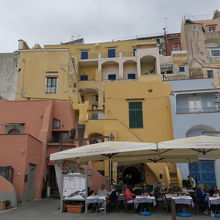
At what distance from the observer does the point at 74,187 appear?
1128 cm

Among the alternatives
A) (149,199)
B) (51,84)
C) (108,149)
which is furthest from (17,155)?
(51,84)

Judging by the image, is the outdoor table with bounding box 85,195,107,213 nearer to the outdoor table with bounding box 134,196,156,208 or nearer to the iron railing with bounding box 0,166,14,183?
the outdoor table with bounding box 134,196,156,208

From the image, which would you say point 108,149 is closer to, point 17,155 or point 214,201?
point 214,201

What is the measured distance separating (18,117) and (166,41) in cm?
3363

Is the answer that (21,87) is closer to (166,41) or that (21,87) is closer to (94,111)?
(94,111)

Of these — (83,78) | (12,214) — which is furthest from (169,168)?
(83,78)

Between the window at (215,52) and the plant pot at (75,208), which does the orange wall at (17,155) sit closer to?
the plant pot at (75,208)

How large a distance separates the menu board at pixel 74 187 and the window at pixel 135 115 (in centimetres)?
1216

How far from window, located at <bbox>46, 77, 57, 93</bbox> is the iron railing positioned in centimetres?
→ 1284

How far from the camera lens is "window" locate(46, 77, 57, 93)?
87.1ft

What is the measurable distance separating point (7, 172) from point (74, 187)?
511 centimetres

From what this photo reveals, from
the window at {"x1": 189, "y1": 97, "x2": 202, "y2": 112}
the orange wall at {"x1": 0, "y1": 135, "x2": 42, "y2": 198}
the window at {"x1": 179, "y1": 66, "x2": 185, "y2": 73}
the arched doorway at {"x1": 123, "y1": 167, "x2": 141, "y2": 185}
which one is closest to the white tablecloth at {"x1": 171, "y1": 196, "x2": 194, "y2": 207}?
the orange wall at {"x1": 0, "y1": 135, "x2": 42, "y2": 198}

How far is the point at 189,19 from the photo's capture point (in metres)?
39.3

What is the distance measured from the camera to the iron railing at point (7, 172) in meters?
14.4
